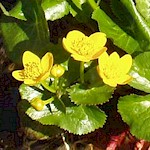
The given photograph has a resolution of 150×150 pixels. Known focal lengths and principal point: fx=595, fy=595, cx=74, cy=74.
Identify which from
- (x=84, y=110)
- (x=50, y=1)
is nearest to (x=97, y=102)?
(x=84, y=110)

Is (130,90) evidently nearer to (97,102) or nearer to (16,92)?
→ (97,102)

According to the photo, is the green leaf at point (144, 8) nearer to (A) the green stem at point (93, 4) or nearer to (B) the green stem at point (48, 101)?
(A) the green stem at point (93, 4)

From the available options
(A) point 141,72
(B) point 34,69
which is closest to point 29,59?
(B) point 34,69

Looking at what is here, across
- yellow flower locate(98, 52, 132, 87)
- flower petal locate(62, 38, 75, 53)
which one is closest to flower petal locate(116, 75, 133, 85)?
yellow flower locate(98, 52, 132, 87)

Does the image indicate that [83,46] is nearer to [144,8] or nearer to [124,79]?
[124,79]

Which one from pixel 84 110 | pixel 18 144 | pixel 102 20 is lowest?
pixel 18 144
